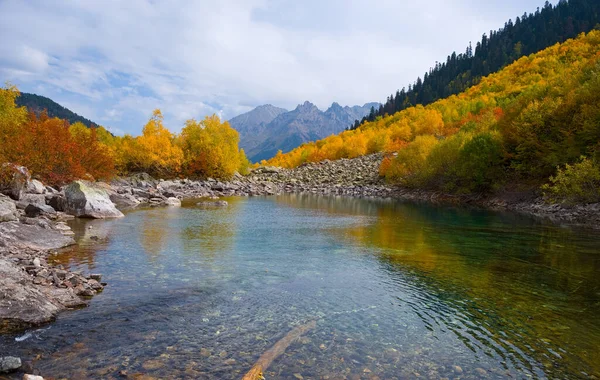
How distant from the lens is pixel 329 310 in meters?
11.1

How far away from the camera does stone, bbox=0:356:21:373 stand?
6.64m

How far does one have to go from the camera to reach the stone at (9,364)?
261 inches

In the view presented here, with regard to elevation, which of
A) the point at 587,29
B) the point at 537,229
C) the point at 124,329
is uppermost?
the point at 587,29

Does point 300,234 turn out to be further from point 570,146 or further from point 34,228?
point 570,146

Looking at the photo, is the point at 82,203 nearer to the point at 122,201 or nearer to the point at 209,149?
the point at 122,201

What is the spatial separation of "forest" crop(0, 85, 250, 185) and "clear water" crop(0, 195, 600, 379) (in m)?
17.9

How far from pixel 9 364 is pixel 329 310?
7.48m

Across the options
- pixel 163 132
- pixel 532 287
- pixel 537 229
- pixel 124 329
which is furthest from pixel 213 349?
pixel 163 132

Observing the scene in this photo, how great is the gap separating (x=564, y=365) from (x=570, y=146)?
40083mm

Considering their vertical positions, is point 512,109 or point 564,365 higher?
point 512,109

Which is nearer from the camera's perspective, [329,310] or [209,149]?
[329,310]

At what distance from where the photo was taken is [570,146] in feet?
130

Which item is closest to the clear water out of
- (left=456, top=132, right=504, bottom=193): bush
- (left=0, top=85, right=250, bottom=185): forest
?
(left=0, top=85, right=250, bottom=185): forest

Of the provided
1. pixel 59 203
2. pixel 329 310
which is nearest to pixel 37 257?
pixel 329 310
